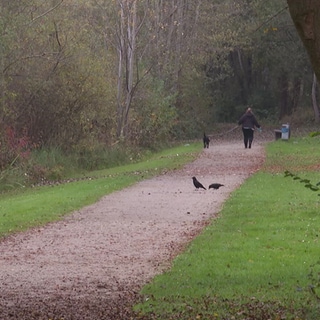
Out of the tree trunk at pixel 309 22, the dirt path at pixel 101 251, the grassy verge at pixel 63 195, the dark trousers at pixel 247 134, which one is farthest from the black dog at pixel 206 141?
the tree trunk at pixel 309 22

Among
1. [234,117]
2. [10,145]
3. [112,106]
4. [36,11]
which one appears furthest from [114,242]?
[234,117]

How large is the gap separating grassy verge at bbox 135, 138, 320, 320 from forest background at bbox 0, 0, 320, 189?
1007 centimetres

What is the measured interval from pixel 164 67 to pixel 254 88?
2155 centimetres

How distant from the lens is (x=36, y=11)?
30.3 m

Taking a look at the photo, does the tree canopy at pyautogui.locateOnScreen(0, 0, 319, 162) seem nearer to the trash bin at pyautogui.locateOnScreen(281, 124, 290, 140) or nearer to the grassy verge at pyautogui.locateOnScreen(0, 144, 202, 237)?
the grassy verge at pyautogui.locateOnScreen(0, 144, 202, 237)

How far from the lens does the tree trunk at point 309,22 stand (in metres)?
6.07

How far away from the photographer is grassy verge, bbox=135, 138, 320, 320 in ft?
28.0

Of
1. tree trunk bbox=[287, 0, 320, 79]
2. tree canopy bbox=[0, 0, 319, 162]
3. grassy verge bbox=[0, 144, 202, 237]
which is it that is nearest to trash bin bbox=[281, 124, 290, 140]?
tree canopy bbox=[0, 0, 319, 162]

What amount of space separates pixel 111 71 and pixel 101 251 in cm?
2461

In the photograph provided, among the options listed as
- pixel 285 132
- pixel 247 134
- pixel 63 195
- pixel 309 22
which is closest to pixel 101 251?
pixel 309 22

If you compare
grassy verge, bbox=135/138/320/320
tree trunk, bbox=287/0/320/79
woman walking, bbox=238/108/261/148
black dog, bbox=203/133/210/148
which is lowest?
black dog, bbox=203/133/210/148

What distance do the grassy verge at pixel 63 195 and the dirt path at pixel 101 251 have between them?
465mm

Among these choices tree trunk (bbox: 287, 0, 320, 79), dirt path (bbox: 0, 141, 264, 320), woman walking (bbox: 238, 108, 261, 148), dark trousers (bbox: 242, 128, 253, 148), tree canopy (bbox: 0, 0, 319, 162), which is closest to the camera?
tree trunk (bbox: 287, 0, 320, 79)

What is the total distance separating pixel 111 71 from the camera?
122 ft
